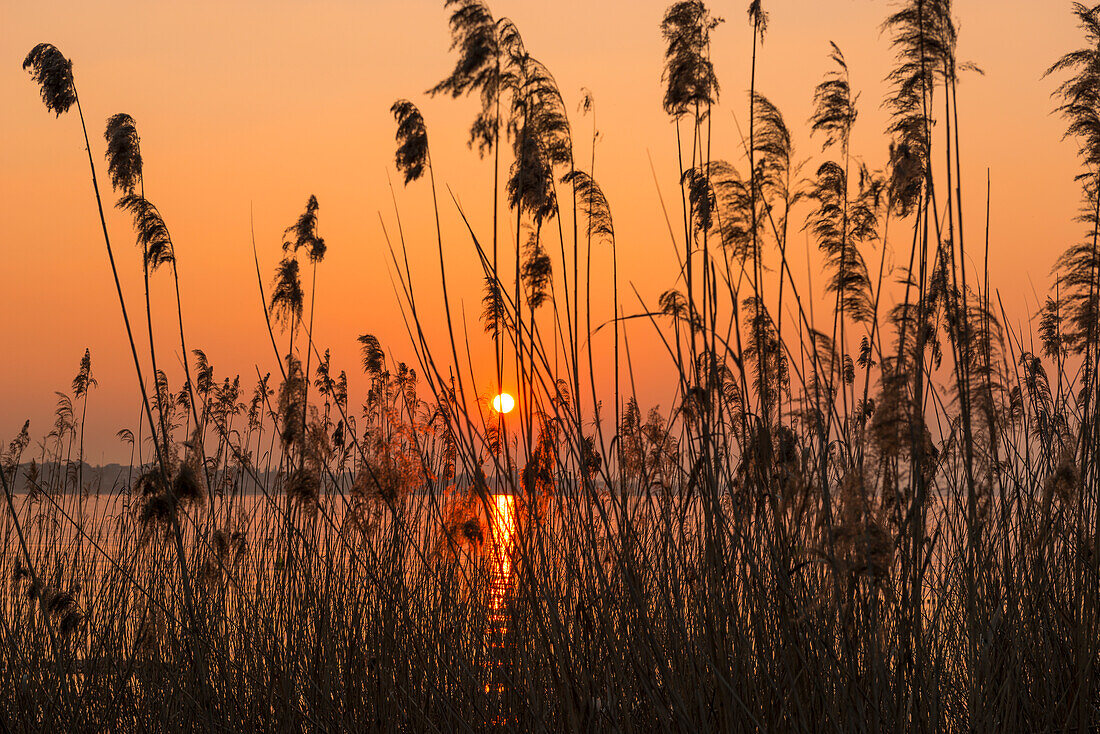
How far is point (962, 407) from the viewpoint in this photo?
6.93ft

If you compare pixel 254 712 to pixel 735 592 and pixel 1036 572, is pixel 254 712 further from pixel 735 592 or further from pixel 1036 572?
pixel 1036 572

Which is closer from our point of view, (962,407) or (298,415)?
(962,407)

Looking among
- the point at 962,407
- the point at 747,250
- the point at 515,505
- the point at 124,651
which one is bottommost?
the point at 124,651

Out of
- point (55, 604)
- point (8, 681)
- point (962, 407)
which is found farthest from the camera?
point (55, 604)

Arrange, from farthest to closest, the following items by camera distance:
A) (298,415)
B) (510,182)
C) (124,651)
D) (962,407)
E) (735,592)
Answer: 1. (124,651)
2. (298,415)
3. (510,182)
4. (735,592)
5. (962,407)

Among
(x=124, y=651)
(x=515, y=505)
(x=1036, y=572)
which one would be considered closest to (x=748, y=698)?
(x=515, y=505)

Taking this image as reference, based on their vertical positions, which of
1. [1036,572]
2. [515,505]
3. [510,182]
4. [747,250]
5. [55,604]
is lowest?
[55,604]

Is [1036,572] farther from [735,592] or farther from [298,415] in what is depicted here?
[298,415]

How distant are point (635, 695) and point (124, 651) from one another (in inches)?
112

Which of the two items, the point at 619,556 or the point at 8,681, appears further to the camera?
the point at 8,681

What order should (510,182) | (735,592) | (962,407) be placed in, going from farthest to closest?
(510,182), (735,592), (962,407)

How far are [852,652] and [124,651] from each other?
3.65m

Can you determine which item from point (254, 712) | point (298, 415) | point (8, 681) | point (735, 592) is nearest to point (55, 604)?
point (8, 681)

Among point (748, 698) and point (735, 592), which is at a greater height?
point (735, 592)
